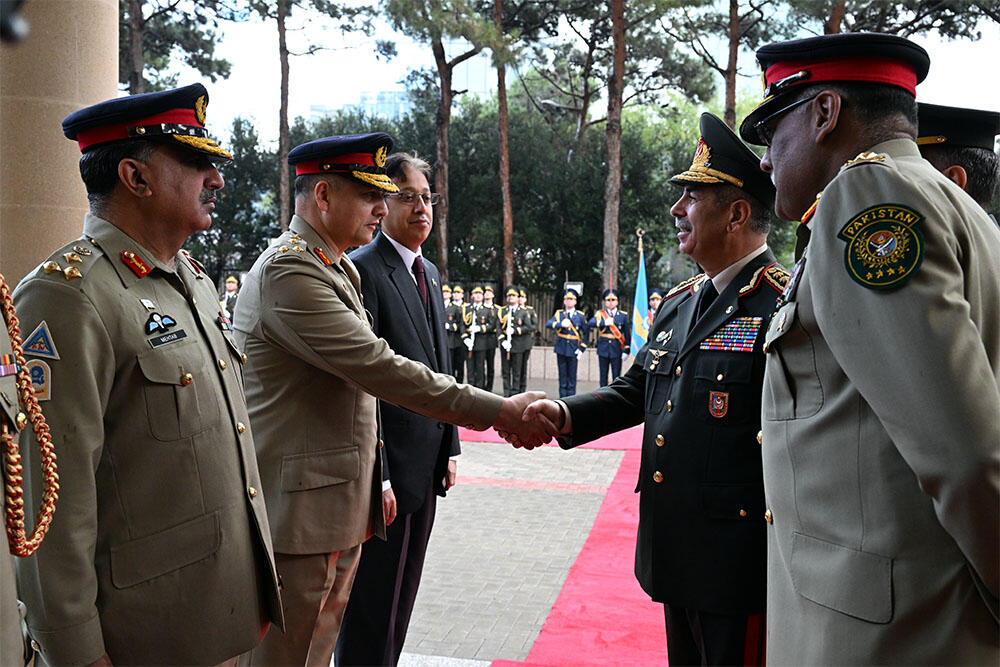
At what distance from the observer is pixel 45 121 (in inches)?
155

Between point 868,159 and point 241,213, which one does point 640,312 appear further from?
point 241,213

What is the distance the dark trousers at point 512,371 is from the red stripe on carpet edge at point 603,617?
11703 millimetres

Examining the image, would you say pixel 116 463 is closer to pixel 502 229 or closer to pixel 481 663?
pixel 481 663

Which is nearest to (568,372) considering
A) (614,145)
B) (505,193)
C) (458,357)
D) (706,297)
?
(458,357)

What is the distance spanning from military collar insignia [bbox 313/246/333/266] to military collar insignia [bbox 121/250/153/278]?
2.97ft

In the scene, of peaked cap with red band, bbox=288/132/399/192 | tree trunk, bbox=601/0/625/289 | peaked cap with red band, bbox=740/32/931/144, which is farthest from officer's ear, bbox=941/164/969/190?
tree trunk, bbox=601/0/625/289

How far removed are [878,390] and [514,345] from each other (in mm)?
16469

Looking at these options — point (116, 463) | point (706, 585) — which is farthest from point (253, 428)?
point (706, 585)

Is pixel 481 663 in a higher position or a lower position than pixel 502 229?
lower

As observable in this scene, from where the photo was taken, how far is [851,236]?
1.61 metres

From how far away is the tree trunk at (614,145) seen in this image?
2257 centimetres

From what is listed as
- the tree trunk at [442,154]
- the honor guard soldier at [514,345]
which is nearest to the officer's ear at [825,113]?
the honor guard soldier at [514,345]

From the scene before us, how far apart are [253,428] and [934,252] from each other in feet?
7.04

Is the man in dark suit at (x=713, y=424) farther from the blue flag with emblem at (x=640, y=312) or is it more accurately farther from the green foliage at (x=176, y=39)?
the green foliage at (x=176, y=39)
